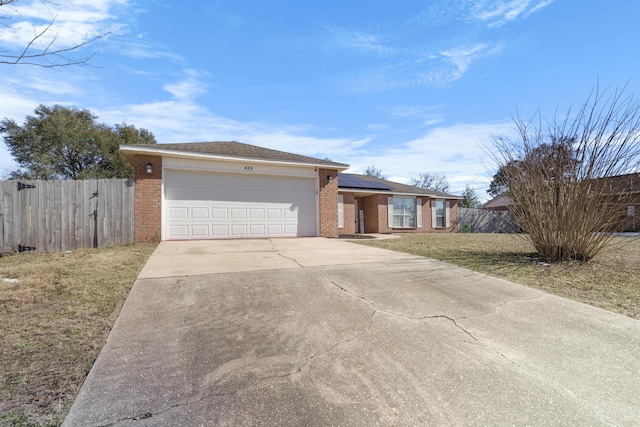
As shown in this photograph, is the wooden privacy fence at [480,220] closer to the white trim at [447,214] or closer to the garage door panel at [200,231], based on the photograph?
the white trim at [447,214]

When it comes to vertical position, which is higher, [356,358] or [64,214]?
[64,214]

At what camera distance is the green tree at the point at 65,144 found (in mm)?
20625

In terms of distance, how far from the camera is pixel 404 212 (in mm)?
19250

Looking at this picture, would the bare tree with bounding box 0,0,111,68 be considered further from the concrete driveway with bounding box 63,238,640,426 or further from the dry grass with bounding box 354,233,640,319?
the dry grass with bounding box 354,233,640,319

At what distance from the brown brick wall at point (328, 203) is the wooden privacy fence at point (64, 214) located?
615 centimetres

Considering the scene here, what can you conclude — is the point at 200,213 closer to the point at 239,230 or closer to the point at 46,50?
the point at 239,230

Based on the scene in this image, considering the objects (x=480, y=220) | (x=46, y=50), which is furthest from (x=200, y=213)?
(x=480, y=220)

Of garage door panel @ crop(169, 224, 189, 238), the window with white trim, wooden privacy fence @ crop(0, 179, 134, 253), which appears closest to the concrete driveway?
wooden privacy fence @ crop(0, 179, 134, 253)

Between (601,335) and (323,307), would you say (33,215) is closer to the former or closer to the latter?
(323,307)

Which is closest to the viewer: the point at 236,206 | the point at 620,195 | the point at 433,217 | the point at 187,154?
the point at 620,195

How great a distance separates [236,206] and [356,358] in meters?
8.46

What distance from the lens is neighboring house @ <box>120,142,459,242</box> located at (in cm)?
918

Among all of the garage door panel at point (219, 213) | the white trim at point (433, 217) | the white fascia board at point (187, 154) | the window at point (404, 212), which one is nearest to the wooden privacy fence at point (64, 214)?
the white fascia board at point (187, 154)

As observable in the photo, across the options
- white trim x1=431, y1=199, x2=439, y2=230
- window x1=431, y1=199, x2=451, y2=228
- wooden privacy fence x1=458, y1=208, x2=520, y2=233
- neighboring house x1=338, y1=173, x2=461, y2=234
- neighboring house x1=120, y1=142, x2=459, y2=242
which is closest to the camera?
neighboring house x1=120, y1=142, x2=459, y2=242
